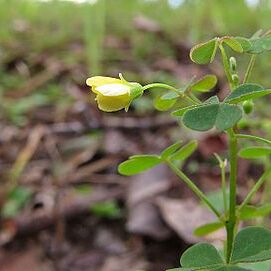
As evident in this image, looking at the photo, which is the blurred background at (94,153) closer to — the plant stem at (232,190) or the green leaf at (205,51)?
the plant stem at (232,190)

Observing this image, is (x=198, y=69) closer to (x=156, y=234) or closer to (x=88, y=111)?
(x=88, y=111)

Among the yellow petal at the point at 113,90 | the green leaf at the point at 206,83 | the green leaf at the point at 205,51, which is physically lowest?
the green leaf at the point at 206,83

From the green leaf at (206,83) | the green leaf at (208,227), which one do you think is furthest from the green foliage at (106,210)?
the green leaf at (206,83)

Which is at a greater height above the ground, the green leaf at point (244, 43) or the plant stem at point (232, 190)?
the green leaf at point (244, 43)

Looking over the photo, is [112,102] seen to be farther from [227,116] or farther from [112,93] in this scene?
[227,116]

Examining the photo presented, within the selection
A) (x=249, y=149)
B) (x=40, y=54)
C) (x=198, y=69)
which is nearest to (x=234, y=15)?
(x=198, y=69)

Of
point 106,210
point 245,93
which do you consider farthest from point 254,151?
point 106,210

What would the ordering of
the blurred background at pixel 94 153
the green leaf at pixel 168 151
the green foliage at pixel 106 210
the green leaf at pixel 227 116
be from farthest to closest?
the green foliage at pixel 106 210 → the blurred background at pixel 94 153 → the green leaf at pixel 168 151 → the green leaf at pixel 227 116
